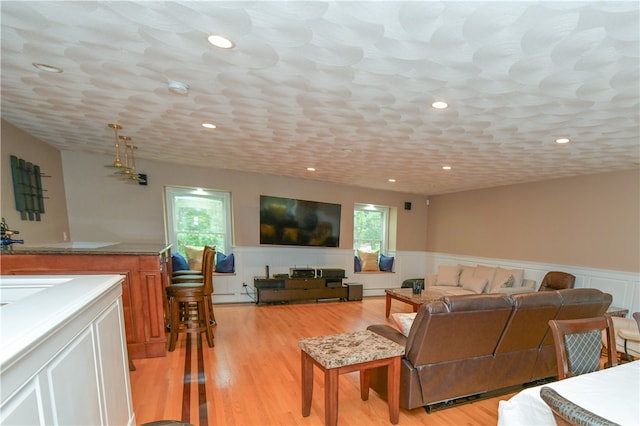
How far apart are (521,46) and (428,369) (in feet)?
6.75

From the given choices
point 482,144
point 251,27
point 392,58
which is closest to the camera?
point 251,27

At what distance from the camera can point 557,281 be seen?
438 centimetres

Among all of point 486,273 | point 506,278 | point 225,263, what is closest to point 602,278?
point 506,278

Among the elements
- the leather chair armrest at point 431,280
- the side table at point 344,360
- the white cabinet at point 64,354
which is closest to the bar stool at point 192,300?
the white cabinet at point 64,354

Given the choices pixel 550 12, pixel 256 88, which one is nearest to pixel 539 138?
pixel 550 12

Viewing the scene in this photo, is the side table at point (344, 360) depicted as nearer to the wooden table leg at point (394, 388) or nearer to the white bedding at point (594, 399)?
the wooden table leg at point (394, 388)

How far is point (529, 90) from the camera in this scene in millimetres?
1818

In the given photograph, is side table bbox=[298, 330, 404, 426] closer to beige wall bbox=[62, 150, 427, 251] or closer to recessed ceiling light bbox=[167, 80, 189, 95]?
recessed ceiling light bbox=[167, 80, 189, 95]

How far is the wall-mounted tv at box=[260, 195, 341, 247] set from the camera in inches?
204

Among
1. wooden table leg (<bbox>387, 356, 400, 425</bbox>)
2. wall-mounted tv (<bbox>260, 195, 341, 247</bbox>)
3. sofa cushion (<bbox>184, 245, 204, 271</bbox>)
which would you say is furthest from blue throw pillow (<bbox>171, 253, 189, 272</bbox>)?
wooden table leg (<bbox>387, 356, 400, 425</bbox>)

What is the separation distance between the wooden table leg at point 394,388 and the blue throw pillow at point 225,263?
12.7 feet

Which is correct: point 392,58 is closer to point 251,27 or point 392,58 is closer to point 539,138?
point 251,27

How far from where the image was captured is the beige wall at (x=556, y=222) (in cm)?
393

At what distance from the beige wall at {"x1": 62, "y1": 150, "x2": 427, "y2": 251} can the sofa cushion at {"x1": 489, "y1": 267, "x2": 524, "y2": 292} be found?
2.74 m
